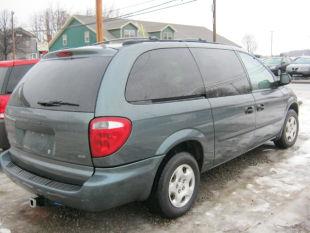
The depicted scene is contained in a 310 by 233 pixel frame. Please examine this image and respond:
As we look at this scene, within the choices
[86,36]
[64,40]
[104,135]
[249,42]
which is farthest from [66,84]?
[249,42]

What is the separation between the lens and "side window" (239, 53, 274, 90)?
5086 millimetres

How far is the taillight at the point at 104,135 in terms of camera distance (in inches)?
120

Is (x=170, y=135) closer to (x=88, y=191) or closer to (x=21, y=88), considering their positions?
(x=88, y=191)

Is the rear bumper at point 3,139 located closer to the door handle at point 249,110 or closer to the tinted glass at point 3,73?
the tinted glass at point 3,73

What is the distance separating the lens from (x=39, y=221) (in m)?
3.84

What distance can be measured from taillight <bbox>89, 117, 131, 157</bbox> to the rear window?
0.47ft

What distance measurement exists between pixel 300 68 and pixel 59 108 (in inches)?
891

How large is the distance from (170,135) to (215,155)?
0.93 meters

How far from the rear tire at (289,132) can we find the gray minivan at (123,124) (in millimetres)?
1868

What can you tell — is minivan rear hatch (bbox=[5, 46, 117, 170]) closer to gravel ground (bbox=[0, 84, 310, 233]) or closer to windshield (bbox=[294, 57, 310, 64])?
gravel ground (bbox=[0, 84, 310, 233])

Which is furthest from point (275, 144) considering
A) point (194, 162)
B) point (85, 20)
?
point (85, 20)

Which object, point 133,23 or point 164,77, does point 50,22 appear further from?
point 164,77

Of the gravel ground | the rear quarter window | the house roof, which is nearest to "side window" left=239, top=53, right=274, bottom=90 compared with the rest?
the gravel ground

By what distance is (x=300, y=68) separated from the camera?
923 inches
